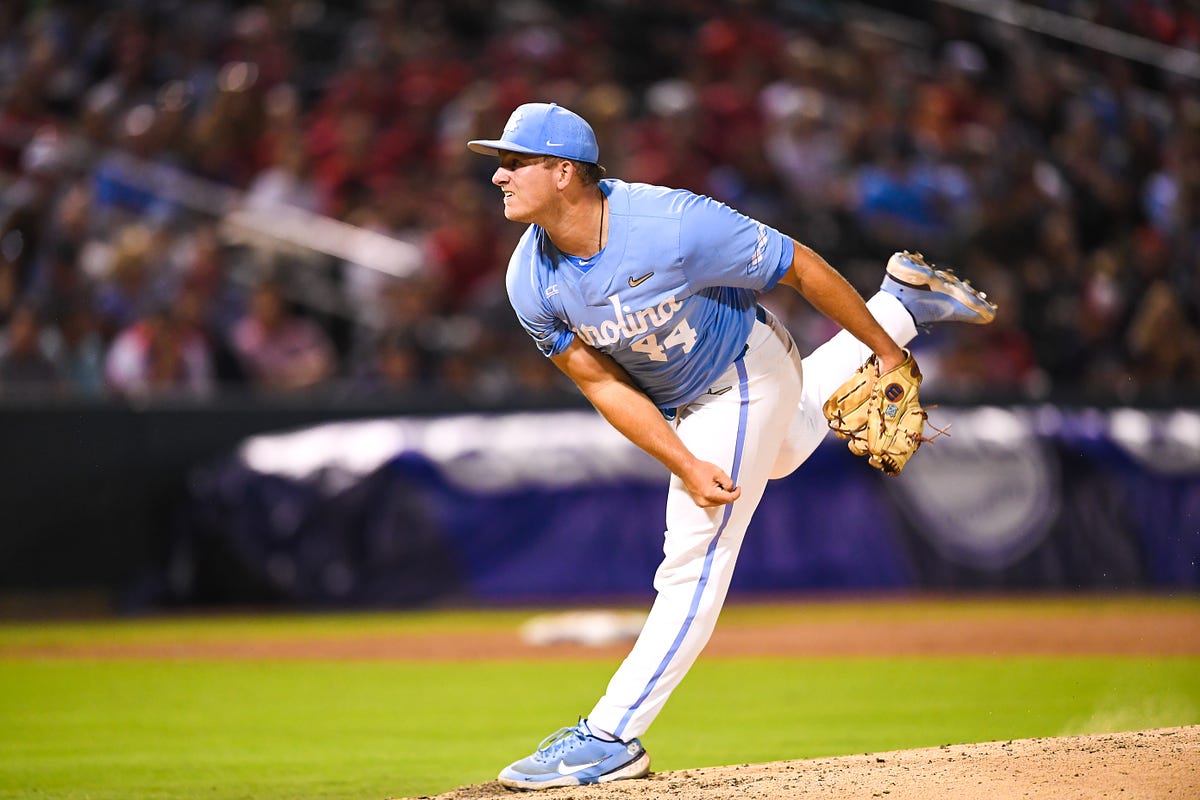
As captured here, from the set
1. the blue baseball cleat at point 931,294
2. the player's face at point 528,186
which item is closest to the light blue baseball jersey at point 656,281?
the player's face at point 528,186

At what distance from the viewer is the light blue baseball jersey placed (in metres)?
4.80

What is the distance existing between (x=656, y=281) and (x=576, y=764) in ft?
5.13

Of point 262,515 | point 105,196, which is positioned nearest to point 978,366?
point 262,515

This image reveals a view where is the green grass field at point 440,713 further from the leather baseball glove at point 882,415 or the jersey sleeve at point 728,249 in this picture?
the jersey sleeve at point 728,249

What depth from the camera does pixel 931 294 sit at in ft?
18.1

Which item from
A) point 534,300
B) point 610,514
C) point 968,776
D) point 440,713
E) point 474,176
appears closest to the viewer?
point 968,776

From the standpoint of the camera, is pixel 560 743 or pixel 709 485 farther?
pixel 560 743

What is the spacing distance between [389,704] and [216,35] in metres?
8.89

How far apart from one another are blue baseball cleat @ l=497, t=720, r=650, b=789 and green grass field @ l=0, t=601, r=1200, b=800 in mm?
715

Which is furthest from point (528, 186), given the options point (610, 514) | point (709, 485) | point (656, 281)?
point (610, 514)

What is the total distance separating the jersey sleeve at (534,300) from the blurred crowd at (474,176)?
7.00m

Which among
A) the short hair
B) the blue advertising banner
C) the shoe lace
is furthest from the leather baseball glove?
the blue advertising banner

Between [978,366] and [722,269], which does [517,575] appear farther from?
[722,269]

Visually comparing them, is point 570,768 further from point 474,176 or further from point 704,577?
point 474,176
